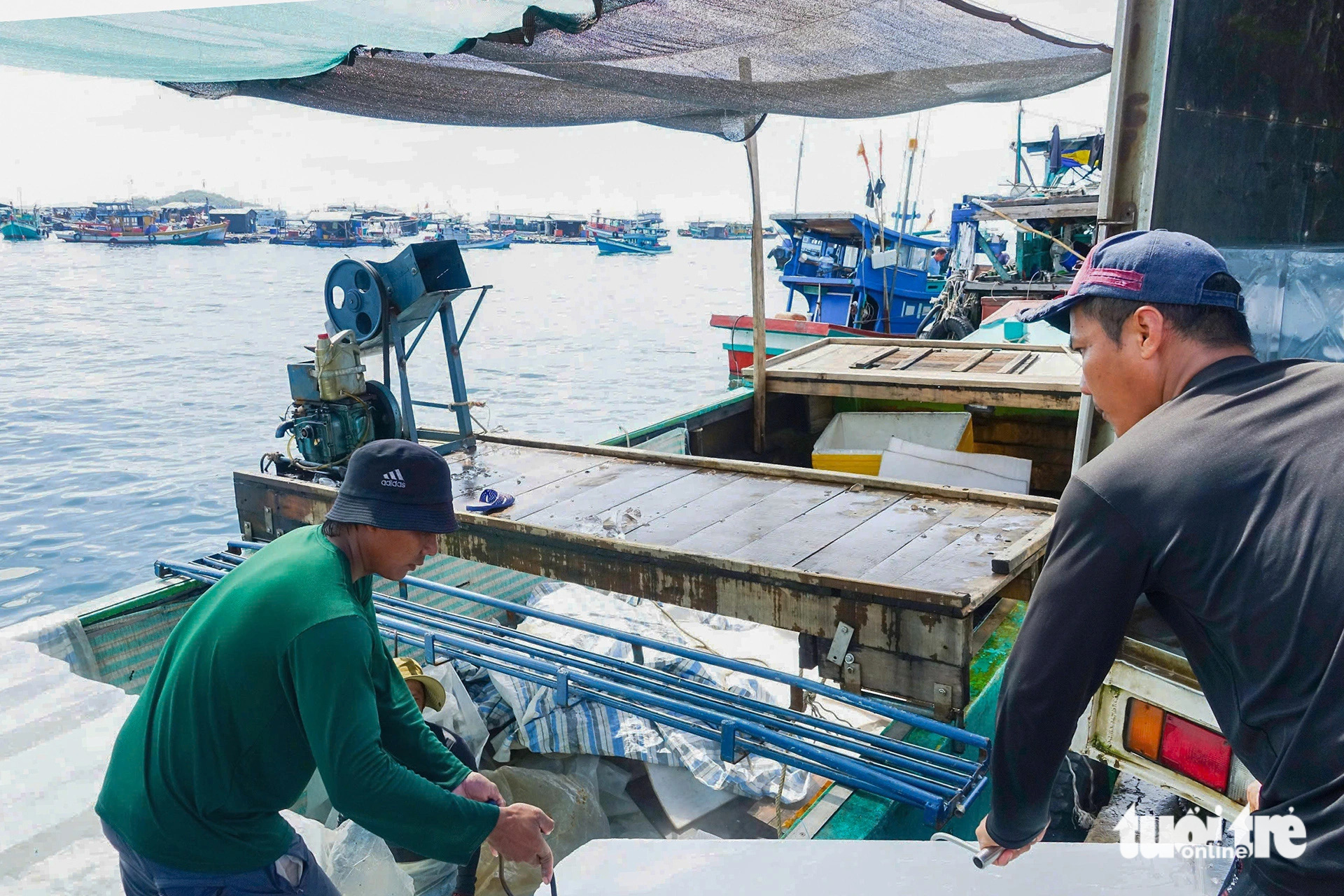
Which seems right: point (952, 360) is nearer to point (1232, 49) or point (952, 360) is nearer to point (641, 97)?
point (641, 97)

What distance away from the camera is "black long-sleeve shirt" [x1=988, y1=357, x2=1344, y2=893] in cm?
122

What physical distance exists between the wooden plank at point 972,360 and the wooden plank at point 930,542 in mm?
2879

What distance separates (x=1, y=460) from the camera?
1510 cm

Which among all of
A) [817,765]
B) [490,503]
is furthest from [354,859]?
[490,503]

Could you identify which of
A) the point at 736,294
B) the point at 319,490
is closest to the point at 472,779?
the point at 319,490

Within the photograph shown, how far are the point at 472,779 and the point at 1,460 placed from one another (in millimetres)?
16726

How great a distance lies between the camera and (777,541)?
166 inches

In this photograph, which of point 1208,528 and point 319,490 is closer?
point 1208,528

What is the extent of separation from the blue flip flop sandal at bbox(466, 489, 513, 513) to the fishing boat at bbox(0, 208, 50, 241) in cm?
11165

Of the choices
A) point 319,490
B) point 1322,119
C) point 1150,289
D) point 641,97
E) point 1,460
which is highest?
point 641,97

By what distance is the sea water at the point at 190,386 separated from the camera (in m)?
11.8

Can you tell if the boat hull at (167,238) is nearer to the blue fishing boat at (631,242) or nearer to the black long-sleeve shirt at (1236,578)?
the blue fishing boat at (631,242)

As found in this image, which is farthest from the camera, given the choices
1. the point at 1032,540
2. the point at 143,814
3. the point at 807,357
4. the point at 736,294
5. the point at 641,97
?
the point at 736,294

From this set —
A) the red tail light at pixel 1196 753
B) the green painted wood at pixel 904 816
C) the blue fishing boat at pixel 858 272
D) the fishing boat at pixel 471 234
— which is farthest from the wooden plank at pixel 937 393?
the fishing boat at pixel 471 234
